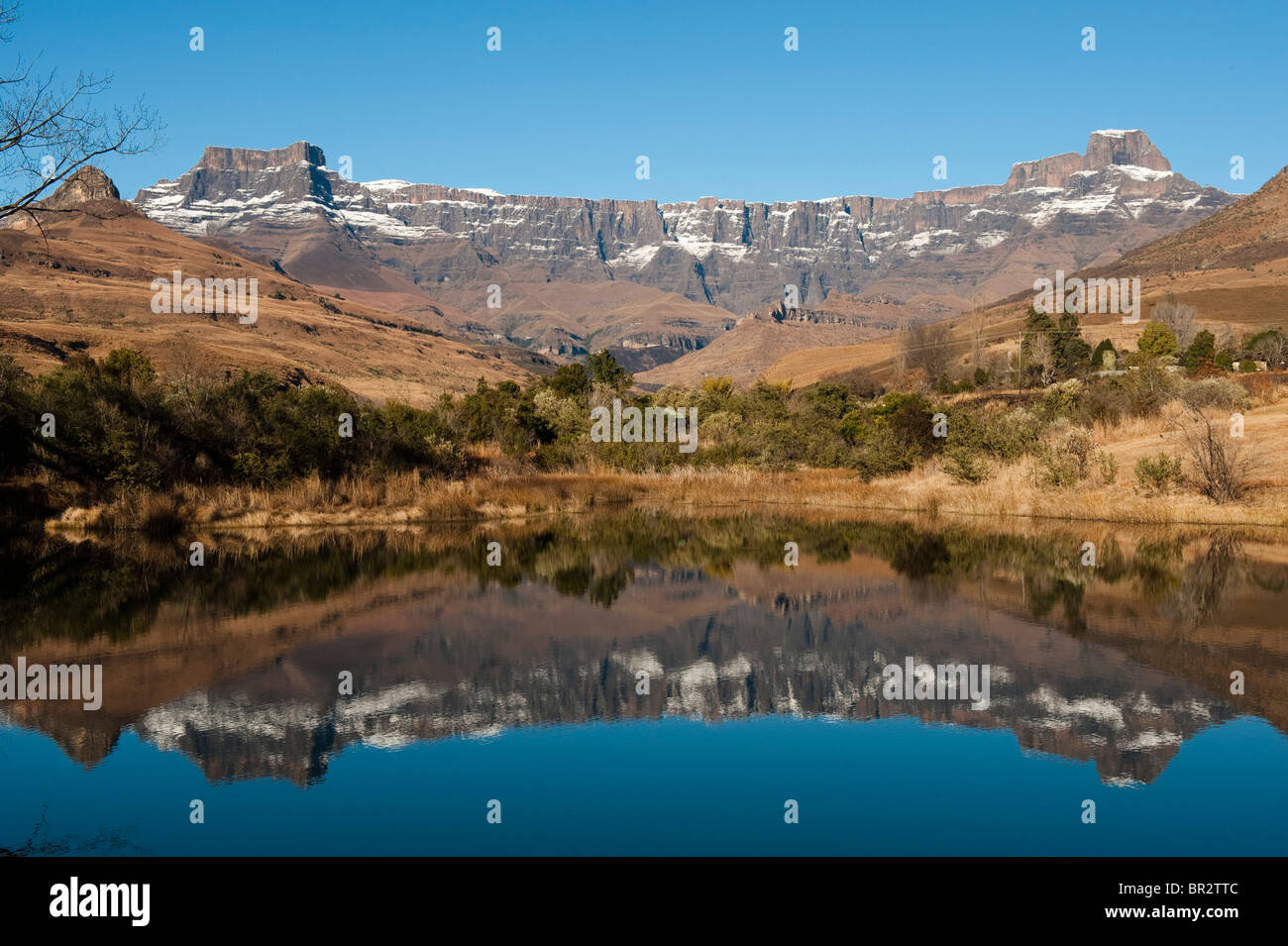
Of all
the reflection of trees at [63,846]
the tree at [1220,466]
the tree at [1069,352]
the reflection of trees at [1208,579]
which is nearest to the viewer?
the reflection of trees at [63,846]

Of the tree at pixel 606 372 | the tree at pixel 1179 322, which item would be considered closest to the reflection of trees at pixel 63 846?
the tree at pixel 606 372

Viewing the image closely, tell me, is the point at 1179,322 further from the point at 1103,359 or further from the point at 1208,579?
the point at 1208,579

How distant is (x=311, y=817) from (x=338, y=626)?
860 centimetres

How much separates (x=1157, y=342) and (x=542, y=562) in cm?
6535

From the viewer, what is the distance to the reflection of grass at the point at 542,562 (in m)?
18.3

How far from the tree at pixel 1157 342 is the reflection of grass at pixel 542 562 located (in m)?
50.4

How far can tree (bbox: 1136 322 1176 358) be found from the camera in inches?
2862

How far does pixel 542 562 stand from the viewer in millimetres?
24672

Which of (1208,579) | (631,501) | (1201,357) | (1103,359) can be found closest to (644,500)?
(631,501)

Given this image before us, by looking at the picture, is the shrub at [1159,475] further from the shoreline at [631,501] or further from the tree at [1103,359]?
the tree at [1103,359]

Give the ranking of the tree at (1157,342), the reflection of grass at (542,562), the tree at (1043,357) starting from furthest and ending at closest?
the tree at (1157,342)
the tree at (1043,357)
the reflection of grass at (542,562)

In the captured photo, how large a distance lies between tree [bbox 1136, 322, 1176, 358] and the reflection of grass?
165ft
